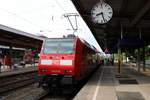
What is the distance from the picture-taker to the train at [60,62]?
15742 millimetres

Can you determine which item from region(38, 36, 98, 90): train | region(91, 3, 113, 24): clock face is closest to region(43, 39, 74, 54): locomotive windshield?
region(38, 36, 98, 90): train

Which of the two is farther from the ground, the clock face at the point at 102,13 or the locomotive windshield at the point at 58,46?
the clock face at the point at 102,13

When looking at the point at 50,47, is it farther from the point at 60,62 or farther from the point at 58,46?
the point at 60,62

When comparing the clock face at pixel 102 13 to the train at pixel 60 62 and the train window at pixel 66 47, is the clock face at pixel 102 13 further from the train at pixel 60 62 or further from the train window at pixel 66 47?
the train window at pixel 66 47

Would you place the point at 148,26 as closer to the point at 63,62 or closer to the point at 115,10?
the point at 115,10

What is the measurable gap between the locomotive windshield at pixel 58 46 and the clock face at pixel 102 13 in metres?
2.23

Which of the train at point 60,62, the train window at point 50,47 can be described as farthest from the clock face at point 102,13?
the train window at point 50,47

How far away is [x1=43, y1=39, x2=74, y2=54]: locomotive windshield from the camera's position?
16.7 meters

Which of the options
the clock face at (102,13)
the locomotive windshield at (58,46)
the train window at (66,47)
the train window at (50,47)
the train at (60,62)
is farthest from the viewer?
the clock face at (102,13)

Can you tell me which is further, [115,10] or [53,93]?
[115,10]

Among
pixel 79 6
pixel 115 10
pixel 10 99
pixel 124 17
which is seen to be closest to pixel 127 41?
pixel 124 17

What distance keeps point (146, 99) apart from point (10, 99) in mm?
→ 5977

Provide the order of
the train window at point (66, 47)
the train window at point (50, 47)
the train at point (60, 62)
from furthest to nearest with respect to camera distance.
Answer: the train window at point (50, 47) → the train window at point (66, 47) → the train at point (60, 62)

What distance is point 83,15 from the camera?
959 inches
